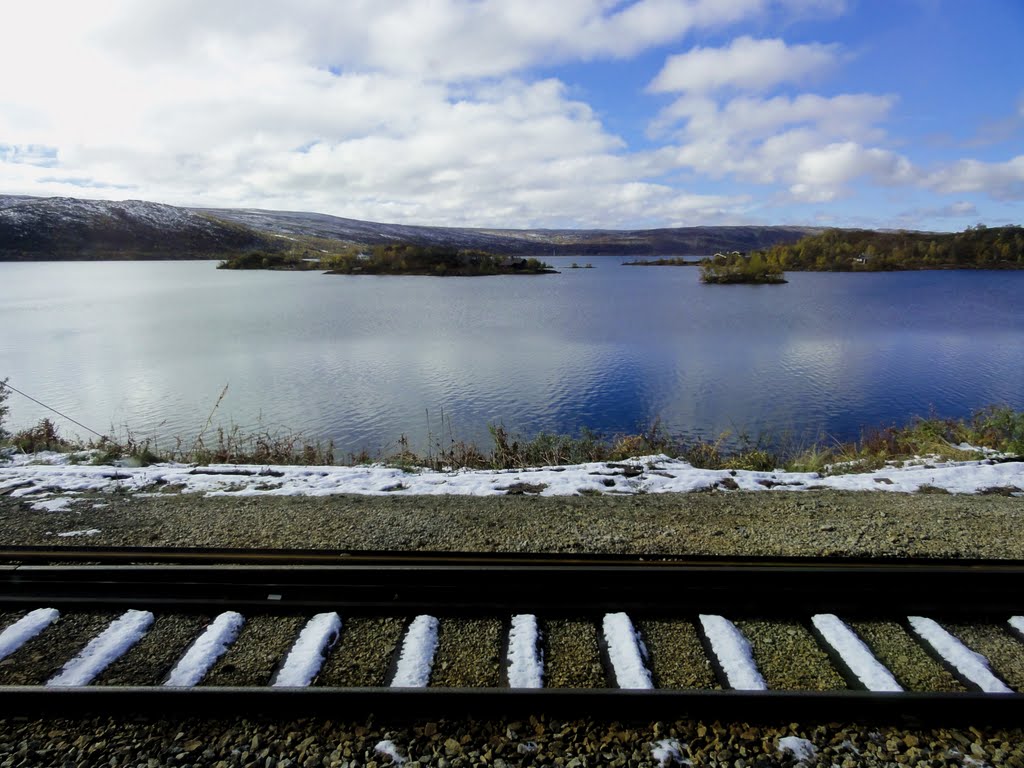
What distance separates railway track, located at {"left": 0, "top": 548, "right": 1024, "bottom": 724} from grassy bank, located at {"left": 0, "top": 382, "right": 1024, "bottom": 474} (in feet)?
15.2

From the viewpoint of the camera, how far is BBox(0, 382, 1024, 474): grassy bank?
358 inches

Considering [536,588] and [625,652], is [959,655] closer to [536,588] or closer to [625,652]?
[625,652]

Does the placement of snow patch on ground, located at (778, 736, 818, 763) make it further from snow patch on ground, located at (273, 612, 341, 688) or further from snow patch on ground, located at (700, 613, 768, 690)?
snow patch on ground, located at (273, 612, 341, 688)

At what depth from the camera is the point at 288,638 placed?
11.8ft

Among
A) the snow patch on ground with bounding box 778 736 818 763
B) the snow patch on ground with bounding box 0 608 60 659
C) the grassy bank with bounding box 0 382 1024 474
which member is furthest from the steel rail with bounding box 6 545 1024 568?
the grassy bank with bounding box 0 382 1024 474

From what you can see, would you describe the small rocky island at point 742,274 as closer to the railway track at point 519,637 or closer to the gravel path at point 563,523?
the gravel path at point 563,523

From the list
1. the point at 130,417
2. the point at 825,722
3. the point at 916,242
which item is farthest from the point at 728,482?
the point at 916,242

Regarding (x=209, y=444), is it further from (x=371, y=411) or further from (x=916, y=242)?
(x=916, y=242)

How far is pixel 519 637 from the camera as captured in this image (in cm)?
353

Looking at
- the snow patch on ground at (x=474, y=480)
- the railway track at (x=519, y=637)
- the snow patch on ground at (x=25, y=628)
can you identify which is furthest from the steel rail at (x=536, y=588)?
the snow patch on ground at (x=474, y=480)

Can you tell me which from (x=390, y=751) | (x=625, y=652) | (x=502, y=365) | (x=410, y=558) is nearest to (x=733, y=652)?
(x=625, y=652)

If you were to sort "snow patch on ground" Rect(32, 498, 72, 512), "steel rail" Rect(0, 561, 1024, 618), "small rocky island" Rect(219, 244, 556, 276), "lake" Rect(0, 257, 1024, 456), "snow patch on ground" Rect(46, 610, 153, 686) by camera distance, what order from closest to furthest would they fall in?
1. "snow patch on ground" Rect(46, 610, 153, 686)
2. "steel rail" Rect(0, 561, 1024, 618)
3. "snow patch on ground" Rect(32, 498, 72, 512)
4. "lake" Rect(0, 257, 1024, 456)
5. "small rocky island" Rect(219, 244, 556, 276)

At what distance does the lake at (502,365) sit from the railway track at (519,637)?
868cm

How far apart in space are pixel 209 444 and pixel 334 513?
8522mm
